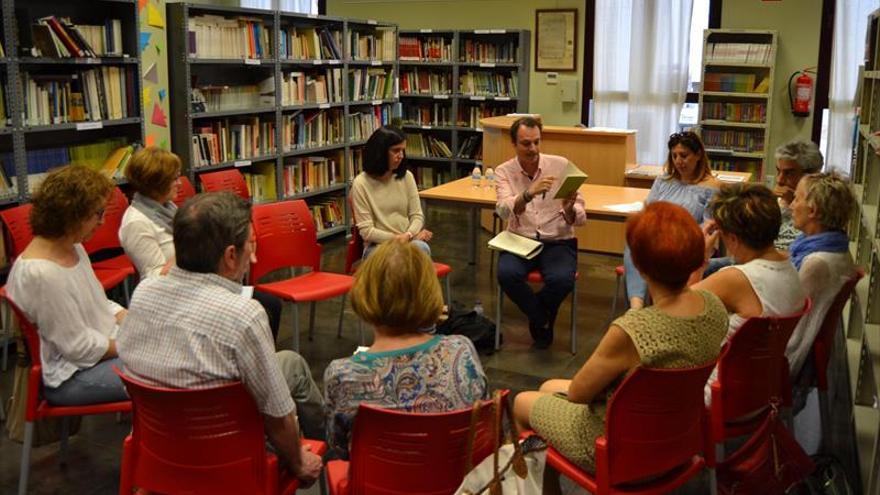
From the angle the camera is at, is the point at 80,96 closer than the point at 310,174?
Yes

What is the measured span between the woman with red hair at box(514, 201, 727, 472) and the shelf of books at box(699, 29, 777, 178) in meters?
6.36

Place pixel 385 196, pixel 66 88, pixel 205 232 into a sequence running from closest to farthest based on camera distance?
pixel 205 232 < pixel 385 196 < pixel 66 88

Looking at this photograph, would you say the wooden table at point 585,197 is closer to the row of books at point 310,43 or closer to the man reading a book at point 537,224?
the man reading a book at point 537,224

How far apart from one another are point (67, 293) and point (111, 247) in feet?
7.17

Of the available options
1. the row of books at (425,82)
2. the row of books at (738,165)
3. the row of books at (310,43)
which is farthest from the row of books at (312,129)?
the row of books at (738,165)

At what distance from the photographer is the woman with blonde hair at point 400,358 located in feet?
6.62

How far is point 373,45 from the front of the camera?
7844mm

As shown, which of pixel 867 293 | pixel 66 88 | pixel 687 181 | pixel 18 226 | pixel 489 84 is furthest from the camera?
pixel 489 84

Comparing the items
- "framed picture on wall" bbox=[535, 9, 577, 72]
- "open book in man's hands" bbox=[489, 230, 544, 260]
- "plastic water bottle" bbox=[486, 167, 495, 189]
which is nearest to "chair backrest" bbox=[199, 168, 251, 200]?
"plastic water bottle" bbox=[486, 167, 495, 189]

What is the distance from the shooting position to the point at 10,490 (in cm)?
304

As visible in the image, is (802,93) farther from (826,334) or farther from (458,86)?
(826,334)

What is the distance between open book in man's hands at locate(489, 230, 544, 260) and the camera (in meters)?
4.45

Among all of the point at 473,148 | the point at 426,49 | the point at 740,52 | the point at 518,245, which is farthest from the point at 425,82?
the point at 518,245

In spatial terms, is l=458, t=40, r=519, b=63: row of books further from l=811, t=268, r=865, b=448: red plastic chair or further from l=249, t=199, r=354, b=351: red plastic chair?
l=811, t=268, r=865, b=448: red plastic chair
